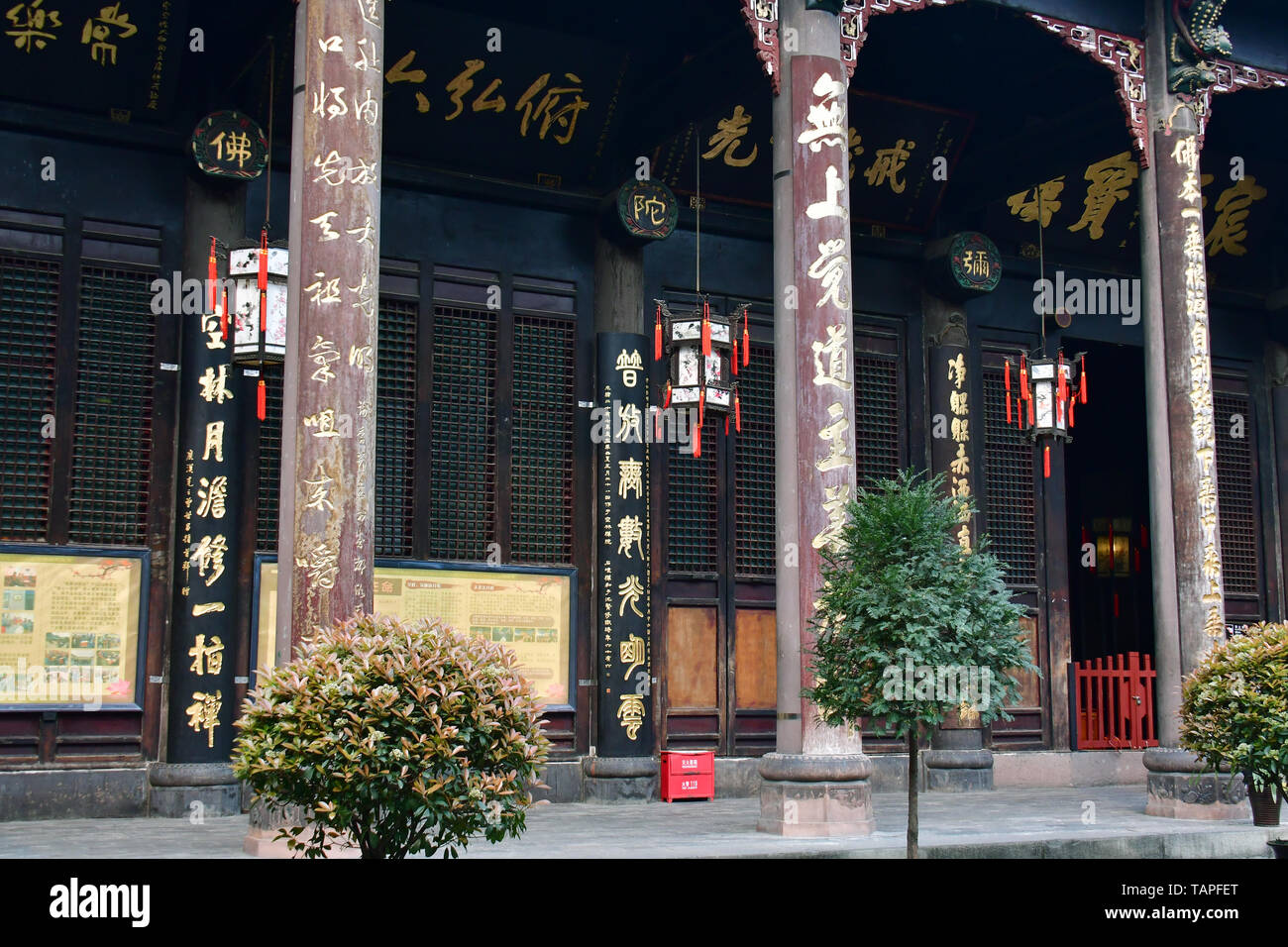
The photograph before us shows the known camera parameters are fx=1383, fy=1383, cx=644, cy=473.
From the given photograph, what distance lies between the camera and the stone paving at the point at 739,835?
10.4 metres

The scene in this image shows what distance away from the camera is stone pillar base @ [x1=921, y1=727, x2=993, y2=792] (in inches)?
669

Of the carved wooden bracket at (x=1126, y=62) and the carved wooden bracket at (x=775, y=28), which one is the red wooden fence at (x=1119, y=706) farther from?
the carved wooden bracket at (x=775, y=28)

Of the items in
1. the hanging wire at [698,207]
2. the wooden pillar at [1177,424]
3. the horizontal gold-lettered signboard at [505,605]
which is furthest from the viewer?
the hanging wire at [698,207]

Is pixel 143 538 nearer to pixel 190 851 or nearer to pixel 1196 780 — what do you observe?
pixel 190 851

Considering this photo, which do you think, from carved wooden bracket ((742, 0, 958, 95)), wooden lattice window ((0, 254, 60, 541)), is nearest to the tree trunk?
carved wooden bracket ((742, 0, 958, 95))

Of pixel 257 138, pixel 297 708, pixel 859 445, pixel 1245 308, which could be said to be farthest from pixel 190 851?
pixel 1245 308

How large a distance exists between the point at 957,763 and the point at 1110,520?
393 inches

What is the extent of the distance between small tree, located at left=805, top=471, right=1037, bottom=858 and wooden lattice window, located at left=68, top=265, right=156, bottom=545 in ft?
23.9

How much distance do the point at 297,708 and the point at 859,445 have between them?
11.4 m

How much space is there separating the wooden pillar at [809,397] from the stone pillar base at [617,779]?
368cm

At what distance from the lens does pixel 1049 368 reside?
16266 millimetres

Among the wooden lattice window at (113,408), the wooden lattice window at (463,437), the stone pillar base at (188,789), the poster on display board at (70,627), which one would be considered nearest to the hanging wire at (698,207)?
the wooden lattice window at (463,437)

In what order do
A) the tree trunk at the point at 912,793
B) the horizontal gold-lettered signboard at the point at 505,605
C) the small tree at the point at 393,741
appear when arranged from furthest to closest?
the horizontal gold-lettered signboard at the point at 505,605
the tree trunk at the point at 912,793
the small tree at the point at 393,741

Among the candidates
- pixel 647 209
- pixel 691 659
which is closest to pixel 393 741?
pixel 691 659
